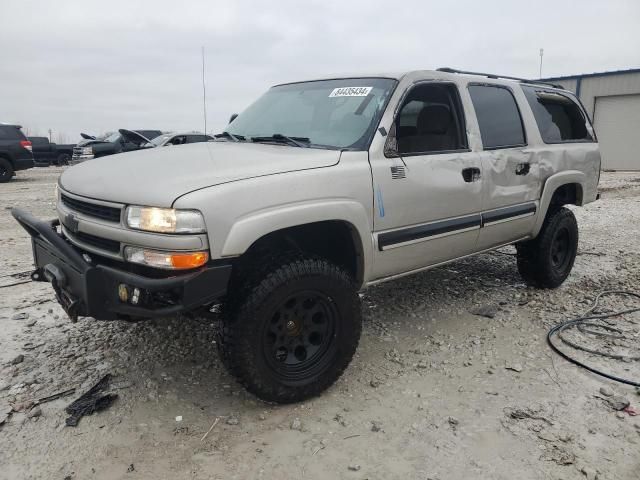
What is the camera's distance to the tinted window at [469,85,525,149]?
384 centimetres

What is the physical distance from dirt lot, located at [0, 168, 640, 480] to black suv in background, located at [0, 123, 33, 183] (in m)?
11.9

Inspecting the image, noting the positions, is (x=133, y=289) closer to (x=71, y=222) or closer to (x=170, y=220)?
(x=170, y=220)

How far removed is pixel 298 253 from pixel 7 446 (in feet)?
5.63

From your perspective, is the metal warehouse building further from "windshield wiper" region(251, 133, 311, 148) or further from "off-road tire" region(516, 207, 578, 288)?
"windshield wiper" region(251, 133, 311, 148)

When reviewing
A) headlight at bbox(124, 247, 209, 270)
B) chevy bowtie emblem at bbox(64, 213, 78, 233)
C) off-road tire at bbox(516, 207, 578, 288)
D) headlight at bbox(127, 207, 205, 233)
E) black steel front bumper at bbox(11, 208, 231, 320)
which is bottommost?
off-road tire at bbox(516, 207, 578, 288)

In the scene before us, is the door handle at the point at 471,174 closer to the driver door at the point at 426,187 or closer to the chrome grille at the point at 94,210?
the driver door at the point at 426,187

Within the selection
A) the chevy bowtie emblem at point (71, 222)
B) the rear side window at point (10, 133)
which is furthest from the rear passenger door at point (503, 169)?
the rear side window at point (10, 133)

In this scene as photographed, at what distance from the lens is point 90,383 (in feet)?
9.90

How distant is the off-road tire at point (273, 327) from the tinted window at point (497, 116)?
1778mm

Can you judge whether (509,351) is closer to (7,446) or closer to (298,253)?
(298,253)

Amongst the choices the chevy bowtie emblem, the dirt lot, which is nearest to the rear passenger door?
the dirt lot

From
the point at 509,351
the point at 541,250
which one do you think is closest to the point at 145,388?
the point at 509,351

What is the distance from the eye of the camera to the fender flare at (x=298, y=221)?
2.39 metres

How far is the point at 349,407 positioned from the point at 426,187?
146 cm
